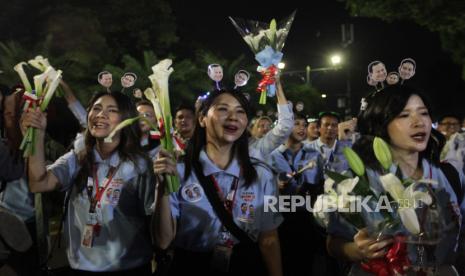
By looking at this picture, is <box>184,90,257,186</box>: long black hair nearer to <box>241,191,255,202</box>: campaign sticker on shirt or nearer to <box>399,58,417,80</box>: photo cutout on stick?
<box>241,191,255,202</box>: campaign sticker on shirt

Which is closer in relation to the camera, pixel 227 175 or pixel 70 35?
pixel 227 175

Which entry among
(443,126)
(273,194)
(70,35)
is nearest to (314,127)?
(443,126)

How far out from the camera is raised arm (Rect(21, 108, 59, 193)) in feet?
10.1

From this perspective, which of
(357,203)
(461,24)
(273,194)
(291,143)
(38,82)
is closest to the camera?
(357,203)

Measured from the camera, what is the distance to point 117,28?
864 inches

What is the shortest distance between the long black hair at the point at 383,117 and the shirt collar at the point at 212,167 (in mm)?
789

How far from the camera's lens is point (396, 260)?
2.18 meters

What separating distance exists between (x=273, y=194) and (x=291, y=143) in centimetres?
396

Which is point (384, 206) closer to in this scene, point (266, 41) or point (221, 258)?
point (221, 258)

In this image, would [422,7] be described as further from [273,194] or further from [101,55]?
[273,194]

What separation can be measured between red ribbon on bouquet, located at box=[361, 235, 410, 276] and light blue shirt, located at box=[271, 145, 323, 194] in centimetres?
387

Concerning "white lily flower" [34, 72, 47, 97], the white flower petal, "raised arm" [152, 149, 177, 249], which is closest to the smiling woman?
"white lily flower" [34, 72, 47, 97]

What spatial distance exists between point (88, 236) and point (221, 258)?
89 centimetres

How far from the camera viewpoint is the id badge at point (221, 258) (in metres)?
2.92
